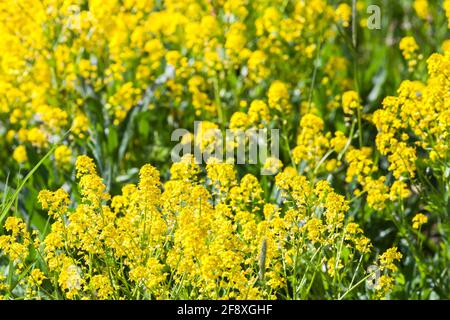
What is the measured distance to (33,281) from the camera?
140 inches

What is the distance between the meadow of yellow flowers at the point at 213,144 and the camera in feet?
11.8

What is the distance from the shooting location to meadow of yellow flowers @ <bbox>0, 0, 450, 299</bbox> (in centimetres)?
361

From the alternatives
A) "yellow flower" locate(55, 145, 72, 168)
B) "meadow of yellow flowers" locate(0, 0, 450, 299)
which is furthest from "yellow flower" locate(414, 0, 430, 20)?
"yellow flower" locate(55, 145, 72, 168)

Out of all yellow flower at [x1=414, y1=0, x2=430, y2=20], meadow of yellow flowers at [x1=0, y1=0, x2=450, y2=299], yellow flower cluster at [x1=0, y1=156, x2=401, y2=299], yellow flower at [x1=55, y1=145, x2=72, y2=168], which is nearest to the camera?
yellow flower cluster at [x1=0, y1=156, x2=401, y2=299]

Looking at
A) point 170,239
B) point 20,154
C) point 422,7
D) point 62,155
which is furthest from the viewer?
point 422,7

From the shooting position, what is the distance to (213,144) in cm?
485

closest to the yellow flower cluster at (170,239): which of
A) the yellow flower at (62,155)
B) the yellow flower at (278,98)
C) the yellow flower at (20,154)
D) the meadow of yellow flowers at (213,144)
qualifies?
the meadow of yellow flowers at (213,144)

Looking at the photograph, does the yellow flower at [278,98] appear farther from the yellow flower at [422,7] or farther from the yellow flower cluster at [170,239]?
the yellow flower at [422,7]

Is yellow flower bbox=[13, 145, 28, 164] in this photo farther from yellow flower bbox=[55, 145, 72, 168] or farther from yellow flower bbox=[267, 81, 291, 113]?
yellow flower bbox=[267, 81, 291, 113]

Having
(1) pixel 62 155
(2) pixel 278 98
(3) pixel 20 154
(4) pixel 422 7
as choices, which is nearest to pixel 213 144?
(2) pixel 278 98

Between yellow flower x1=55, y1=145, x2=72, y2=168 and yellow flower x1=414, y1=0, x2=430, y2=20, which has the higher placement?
yellow flower x1=414, y1=0, x2=430, y2=20

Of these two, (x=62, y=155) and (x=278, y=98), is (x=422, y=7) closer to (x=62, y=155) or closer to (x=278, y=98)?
(x=278, y=98)
